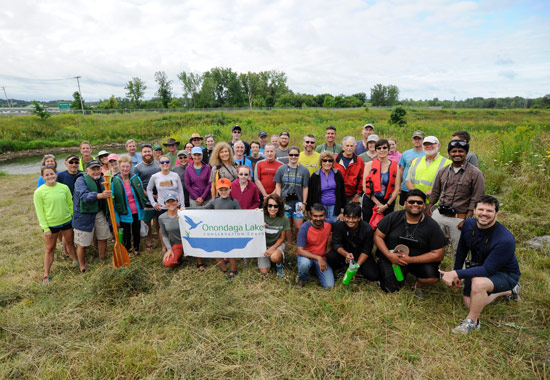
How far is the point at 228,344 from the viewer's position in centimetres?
318

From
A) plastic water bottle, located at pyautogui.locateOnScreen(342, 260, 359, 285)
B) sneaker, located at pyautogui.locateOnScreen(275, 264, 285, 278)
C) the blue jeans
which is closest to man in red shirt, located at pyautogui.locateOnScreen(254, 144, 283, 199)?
sneaker, located at pyautogui.locateOnScreen(275, 264, 285, 278)

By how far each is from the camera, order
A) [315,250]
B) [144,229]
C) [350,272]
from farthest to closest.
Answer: [144,229] < [315,250] < [350,272]

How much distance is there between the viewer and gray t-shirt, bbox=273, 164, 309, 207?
4910 mm

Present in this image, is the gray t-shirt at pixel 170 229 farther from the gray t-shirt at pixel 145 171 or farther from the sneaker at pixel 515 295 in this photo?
the sneaker at pixel 515 295

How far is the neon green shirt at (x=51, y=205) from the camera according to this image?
4.41 meters

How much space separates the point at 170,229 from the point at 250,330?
2237mm

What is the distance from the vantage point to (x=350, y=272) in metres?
4.06

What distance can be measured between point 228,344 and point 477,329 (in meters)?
2.91

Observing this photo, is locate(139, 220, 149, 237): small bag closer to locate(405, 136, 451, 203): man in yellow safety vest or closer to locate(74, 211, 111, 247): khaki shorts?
locate(74, 211, 111, 247): khaki shorts

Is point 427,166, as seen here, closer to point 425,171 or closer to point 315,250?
point 425,171

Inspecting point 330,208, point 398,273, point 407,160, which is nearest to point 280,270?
point 330,208

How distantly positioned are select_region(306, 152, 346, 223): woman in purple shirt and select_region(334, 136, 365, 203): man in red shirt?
291mm

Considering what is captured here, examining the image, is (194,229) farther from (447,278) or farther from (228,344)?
(447,278)

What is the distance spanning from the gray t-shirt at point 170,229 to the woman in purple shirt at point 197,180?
643 mm
